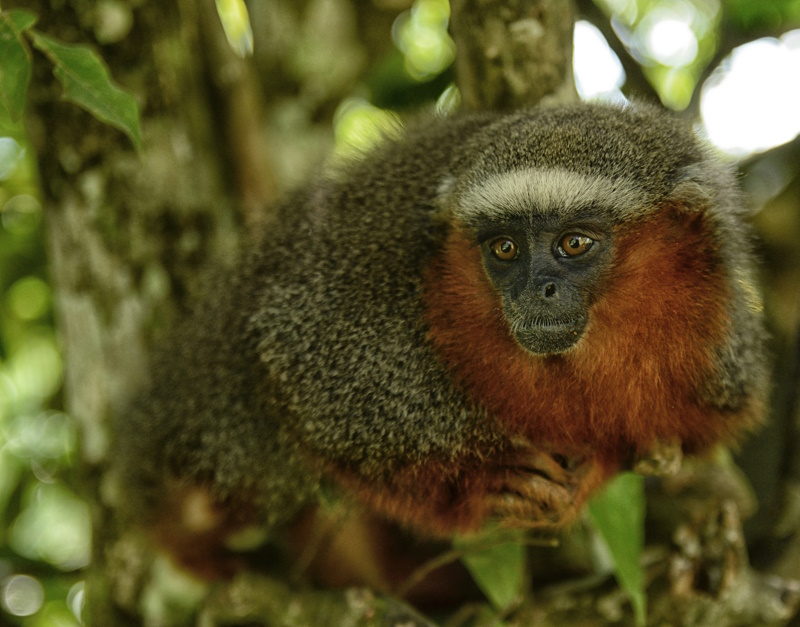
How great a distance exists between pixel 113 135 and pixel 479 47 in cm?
137

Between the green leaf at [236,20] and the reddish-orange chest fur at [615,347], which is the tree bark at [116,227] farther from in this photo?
the reddish-orange chest fur at [615,347]

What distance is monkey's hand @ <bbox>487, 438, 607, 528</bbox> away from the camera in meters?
2.36

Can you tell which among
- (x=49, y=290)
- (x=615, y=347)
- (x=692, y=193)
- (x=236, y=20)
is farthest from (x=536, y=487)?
(x=236, y=20)

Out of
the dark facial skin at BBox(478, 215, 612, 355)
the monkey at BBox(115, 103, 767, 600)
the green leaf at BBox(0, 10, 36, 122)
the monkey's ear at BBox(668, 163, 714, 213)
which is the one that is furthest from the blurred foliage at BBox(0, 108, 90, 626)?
the monkey's ear at BBox(668, 163, 714, 213)

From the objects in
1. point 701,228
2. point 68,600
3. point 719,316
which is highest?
point 701,228

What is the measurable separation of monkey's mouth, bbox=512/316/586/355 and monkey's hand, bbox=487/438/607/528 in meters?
0.40

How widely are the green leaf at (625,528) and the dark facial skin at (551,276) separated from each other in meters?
0.72

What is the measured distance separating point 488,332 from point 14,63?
4.79 feet

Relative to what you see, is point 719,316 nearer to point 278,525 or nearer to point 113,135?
point 278,525

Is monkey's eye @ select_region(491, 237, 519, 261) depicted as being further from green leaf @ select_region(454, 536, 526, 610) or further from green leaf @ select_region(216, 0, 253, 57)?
green leaf @ select_region(216, 0, 253, 57)

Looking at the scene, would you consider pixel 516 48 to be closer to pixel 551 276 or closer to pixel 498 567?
pixel 551 276

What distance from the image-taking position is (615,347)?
231 cm

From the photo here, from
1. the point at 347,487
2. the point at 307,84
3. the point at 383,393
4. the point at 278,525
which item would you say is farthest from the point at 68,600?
the point at 307,84

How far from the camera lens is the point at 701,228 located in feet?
7.41
